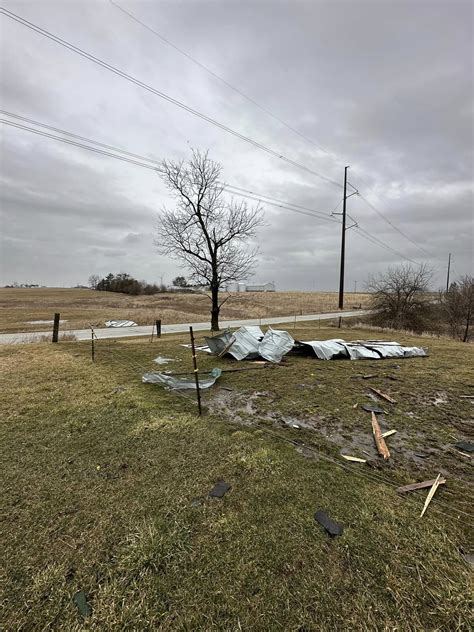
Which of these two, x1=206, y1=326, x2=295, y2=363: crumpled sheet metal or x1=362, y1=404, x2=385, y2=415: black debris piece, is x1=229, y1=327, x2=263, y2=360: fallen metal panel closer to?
x1=206, y1=326, x2=295, y2=363: crumpled sheet metal

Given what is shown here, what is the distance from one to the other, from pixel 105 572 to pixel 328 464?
2246 millimetres

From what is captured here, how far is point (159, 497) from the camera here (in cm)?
248

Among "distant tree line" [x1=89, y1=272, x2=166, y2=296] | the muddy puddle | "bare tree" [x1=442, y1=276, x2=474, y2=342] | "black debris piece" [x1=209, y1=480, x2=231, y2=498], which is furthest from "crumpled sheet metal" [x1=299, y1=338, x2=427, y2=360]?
"distant tree line" [x1=89, y1=272, x2=166, y2=296]

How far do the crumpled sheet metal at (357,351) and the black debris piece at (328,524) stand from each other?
19.9ft

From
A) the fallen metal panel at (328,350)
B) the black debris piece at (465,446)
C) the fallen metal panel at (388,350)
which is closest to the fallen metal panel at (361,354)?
the fallen metal panel at (328,350)

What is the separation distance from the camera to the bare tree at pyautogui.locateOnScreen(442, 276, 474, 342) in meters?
19.1

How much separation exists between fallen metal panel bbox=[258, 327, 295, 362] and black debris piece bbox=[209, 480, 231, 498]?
508 cm

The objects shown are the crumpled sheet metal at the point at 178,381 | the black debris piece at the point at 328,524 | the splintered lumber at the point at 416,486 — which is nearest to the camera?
the black debris piece at the point at 328,524

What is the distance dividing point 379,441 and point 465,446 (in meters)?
1.08

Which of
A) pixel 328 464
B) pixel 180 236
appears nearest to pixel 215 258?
pixel 180 236

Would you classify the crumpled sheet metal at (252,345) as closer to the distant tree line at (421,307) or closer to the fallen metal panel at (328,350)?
the fallen metal panel at (328,350)

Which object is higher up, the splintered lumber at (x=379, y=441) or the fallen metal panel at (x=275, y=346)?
the fallen metal panel at (x=275, y=346)

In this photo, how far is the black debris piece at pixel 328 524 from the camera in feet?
6.94

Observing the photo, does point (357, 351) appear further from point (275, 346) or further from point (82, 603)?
point (82, 603)
